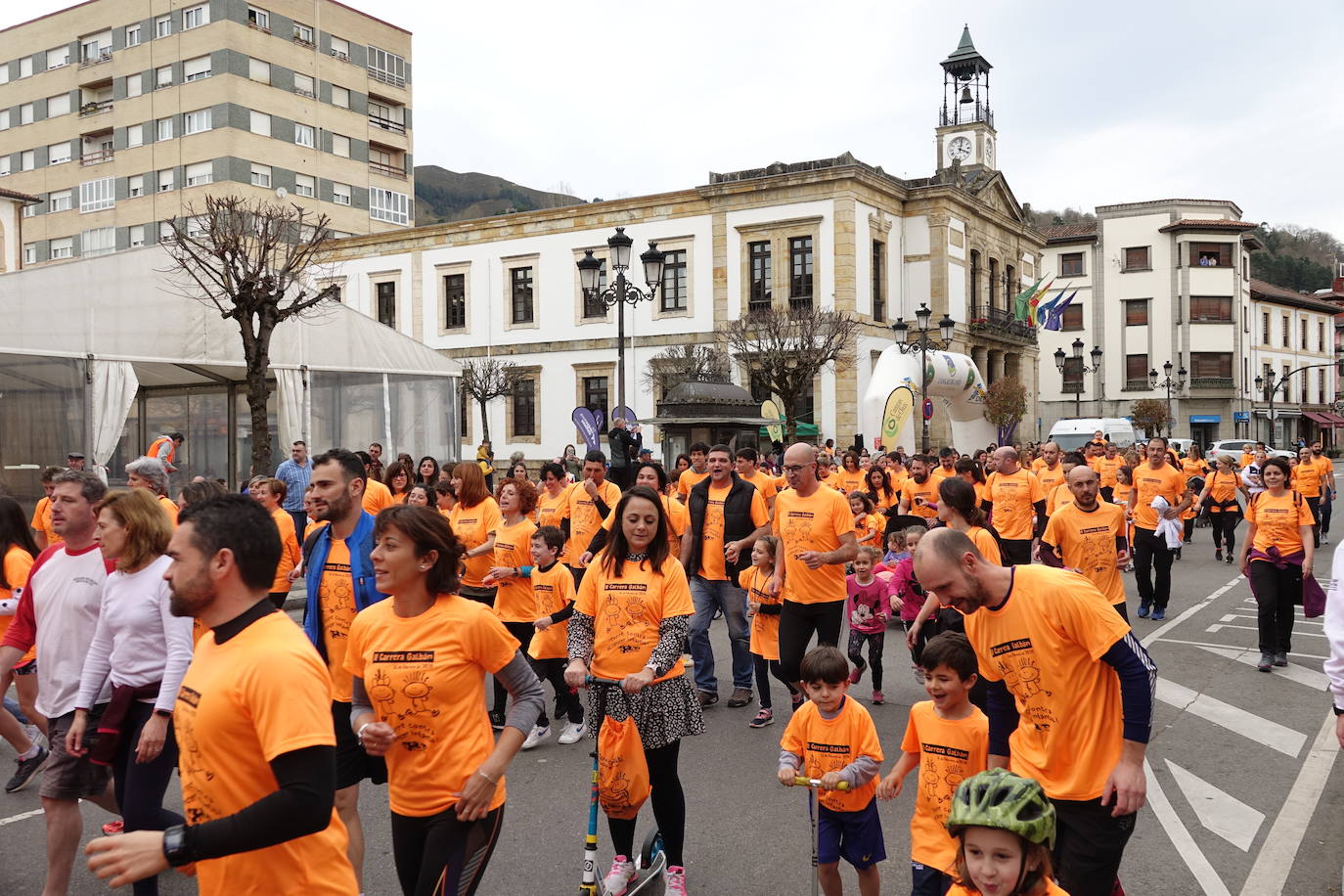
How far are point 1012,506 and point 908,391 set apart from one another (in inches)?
479

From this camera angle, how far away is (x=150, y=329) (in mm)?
16719

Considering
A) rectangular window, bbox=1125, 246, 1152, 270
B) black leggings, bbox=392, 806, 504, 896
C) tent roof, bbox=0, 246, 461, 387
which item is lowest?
black leggings, bbox=392, 806, 504, 896

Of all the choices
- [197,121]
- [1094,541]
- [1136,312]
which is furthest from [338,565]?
[1136,312]

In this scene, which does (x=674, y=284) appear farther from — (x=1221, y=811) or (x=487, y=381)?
(x=1221, y=811)

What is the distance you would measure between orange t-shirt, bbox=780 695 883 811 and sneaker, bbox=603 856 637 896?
2.80 feet

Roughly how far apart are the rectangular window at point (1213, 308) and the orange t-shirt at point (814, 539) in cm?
6425

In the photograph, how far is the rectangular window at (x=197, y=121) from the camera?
48469 mm

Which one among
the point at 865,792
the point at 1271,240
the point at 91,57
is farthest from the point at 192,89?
the point at 1271,240

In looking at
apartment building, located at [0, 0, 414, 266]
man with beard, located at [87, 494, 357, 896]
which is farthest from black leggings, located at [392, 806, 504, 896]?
apartment building, located at [0, 0, 414, 266]

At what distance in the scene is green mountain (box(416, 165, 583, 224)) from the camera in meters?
109

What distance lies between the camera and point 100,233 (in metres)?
51.8

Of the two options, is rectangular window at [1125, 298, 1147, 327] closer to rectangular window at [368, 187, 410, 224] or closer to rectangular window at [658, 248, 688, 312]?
rectangular window at [658, 248, 688, 312]

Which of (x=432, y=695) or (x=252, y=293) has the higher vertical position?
(x=252, y=293)

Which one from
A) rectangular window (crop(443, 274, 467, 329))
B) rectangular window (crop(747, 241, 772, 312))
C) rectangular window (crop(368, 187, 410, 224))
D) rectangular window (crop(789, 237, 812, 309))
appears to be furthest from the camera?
rectangular window (crop(368, 187, 410, 224))
